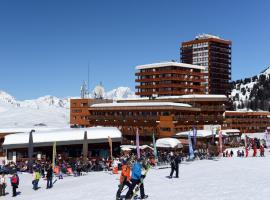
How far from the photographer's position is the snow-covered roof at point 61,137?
4325 cm

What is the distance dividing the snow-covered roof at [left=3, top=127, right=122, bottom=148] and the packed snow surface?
15.4m

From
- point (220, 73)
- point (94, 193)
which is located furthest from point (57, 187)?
point (220, 73)

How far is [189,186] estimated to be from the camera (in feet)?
66.8

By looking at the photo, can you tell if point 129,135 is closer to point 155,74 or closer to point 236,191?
point 155,74

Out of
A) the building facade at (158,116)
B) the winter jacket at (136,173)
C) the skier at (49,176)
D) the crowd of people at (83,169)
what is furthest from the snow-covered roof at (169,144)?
the winter jacket at (136,173)

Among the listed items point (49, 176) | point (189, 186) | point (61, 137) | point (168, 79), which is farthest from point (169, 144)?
point (168, 79)

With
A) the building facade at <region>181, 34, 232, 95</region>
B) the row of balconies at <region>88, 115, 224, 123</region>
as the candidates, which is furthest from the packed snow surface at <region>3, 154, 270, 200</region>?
the building facade at <region>181, 34, 232, 95</region>

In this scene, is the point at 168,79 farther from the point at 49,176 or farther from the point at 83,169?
the point at 49,176

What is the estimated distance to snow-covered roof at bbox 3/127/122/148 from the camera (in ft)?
142

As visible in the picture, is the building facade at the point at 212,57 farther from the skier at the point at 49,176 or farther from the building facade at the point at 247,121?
the skier at the point at 49,176

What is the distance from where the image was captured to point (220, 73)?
14650cm

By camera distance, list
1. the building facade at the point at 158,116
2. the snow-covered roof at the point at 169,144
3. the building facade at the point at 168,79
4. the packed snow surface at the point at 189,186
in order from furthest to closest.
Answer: the building facade at the point at 168,79, the building facade at the point at 158,116, the snow-covered roof at the point at 169,144, the packed snow surface at the point at 189,186

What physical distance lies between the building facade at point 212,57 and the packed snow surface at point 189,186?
116674 millimetres

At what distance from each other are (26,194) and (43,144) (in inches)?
867
